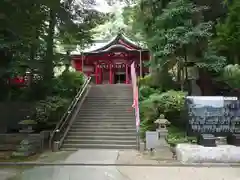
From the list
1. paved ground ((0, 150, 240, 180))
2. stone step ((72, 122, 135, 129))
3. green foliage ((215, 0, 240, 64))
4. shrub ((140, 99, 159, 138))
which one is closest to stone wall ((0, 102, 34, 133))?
stone step ((72, 122, 135, 129))

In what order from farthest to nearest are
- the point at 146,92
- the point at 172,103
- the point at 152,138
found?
the point at 146,92
the point at 172,103
the point at 152,138

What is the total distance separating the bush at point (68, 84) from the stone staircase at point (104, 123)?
1.00 meters

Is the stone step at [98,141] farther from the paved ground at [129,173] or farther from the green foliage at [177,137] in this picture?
the paved ground at [129,173]

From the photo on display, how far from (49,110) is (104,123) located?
2.75 metres

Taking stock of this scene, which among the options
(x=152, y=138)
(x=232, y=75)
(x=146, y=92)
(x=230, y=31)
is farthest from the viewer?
(x=146, y=92)

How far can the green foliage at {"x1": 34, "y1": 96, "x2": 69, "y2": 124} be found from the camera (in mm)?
13477

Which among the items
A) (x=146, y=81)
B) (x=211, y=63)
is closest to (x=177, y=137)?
(x=211, y=63)

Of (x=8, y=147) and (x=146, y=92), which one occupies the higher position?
(x=146, y=92)

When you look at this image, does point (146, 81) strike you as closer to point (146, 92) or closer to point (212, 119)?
point (146, 92)

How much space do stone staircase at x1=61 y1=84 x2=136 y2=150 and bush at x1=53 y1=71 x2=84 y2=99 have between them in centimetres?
100

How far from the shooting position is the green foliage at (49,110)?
13.5m

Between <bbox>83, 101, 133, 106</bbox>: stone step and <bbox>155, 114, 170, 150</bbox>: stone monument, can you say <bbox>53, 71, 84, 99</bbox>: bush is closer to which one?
<bbox>83, 101, 133, 106</bbox>: stone step

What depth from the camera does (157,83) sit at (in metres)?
17.0

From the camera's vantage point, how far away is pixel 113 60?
2727 cm
